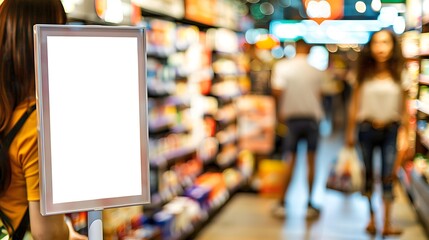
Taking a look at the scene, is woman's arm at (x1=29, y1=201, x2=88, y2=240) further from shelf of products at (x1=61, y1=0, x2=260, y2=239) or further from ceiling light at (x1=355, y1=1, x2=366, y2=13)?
ceiling light at (x1=355, y1=1, x2=366, y2=13)

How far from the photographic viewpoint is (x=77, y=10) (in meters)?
3.52

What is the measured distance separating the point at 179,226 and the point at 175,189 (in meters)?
0.34

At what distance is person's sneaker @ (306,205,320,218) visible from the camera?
287 inches

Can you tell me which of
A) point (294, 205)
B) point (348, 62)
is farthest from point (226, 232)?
point (348, 62)

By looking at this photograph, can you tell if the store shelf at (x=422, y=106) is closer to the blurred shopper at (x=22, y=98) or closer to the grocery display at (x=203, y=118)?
the grocery display at (x=203, y=118)

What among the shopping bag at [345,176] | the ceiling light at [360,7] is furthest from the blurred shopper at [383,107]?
the ceiling light at [360,7]

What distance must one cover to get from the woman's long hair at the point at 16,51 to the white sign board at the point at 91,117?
0.34 meters

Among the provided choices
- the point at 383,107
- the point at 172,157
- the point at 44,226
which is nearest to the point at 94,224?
the point at 44,226

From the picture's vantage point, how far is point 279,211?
7375mm

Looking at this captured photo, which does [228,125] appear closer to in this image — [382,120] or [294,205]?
[294,205]

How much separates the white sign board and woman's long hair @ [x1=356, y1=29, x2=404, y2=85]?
13.6 feet

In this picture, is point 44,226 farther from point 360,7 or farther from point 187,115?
point 360,7

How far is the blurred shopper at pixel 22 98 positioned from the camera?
2.79m

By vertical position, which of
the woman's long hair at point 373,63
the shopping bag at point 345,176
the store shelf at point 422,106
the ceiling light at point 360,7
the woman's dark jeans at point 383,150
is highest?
the ceiling light at point 360,7
